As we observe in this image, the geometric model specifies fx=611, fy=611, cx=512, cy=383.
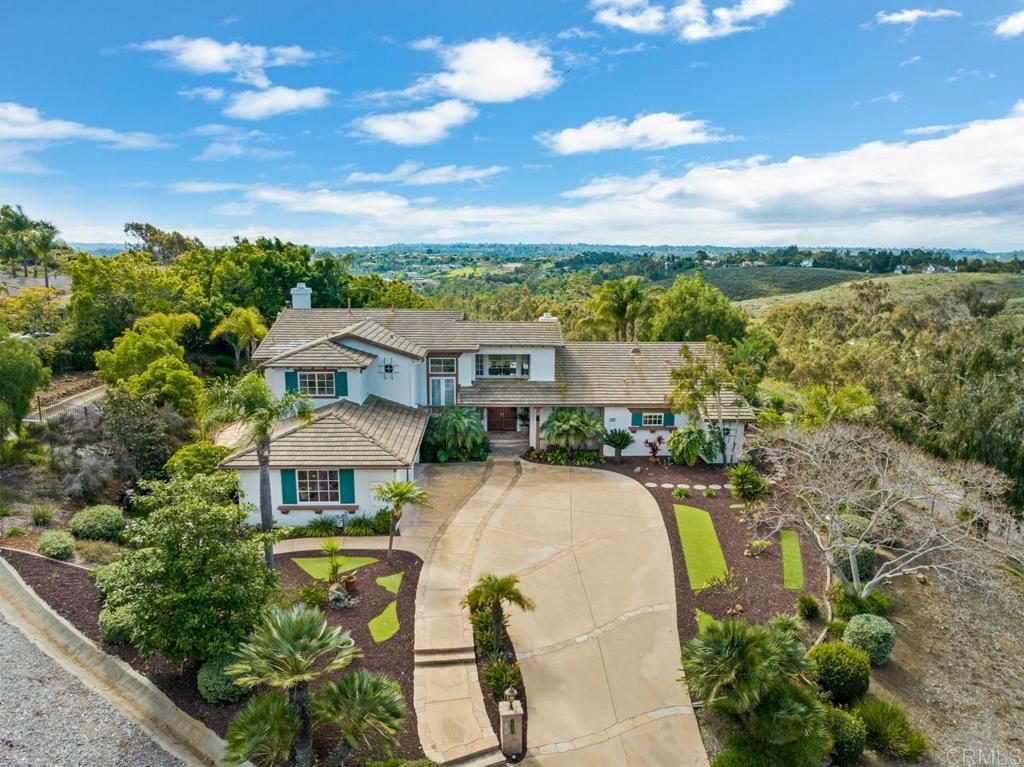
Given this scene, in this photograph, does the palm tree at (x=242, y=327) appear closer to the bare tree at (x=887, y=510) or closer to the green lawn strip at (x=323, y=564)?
the green lawn strip at (x=323, y=564)

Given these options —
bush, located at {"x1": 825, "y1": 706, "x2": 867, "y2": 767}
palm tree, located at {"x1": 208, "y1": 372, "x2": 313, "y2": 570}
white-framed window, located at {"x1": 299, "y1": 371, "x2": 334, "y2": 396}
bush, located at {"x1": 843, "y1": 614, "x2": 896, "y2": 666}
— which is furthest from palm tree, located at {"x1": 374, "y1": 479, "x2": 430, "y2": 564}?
bush, located at {"x1": 843, "y1": 614, "x2": 896, "y2": 666}

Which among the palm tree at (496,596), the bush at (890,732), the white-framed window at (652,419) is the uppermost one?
the white-framed window at (652,419)

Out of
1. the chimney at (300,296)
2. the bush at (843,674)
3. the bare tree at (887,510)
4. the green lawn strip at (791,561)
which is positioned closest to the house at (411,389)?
the chimney at (300,296)

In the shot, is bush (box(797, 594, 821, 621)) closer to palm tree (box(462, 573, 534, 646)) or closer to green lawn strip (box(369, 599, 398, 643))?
palm tree (box(462, 573, 534, 646))

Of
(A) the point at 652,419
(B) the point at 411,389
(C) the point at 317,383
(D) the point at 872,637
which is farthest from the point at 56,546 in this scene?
(A) the point at 652,419

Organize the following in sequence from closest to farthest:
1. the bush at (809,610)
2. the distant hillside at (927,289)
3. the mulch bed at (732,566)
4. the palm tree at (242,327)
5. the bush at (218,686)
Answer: the bush at (218,686)
the bush at (809,610)
the mulch bed at (732,566)
the palm tree at (242,327)
the distant hillside at (927,289)

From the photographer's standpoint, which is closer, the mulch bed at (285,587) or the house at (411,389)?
the mulch bed at (285,587)

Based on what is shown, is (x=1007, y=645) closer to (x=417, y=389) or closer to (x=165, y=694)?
(x=165, y=694)

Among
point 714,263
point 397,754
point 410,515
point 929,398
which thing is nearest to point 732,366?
point 929,398
